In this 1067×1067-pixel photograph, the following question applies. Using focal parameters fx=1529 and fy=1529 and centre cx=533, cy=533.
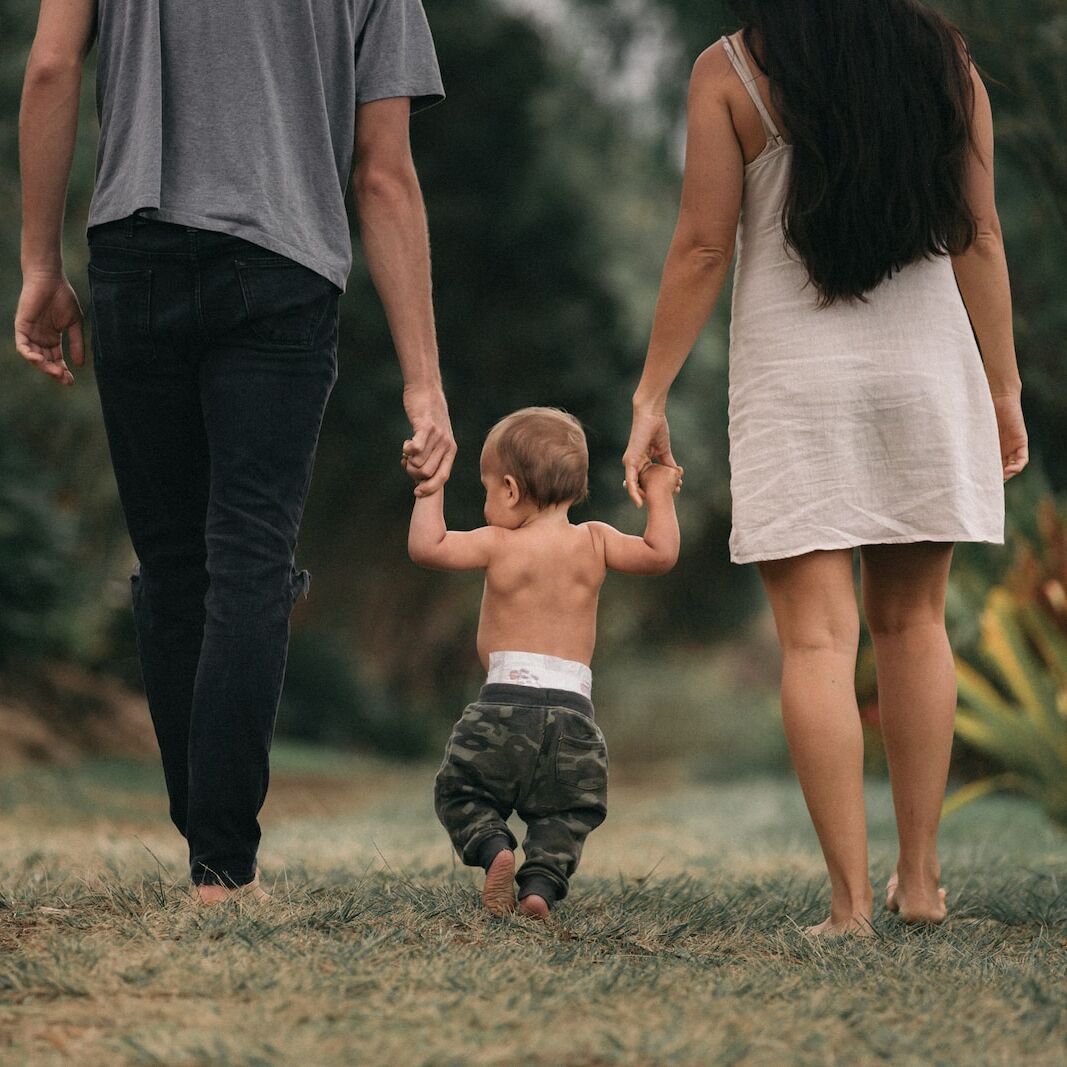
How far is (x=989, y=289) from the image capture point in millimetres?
3291

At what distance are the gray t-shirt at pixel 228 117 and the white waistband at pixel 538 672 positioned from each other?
847 mm

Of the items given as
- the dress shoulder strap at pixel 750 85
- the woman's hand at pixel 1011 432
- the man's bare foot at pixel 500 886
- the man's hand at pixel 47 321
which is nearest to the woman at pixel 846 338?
the dress shoulder strap at pixel 750 85

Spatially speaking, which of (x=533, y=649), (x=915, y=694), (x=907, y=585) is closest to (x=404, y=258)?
(x=533, y=649)

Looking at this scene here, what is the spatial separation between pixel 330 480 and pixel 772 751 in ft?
13.9

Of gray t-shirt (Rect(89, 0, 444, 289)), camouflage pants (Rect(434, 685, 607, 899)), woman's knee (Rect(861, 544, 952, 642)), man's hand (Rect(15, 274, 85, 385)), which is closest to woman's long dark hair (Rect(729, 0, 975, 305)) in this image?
woman's knee (Rect(861, 544, 952, 642))

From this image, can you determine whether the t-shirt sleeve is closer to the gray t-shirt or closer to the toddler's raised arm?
the gray t-shirt

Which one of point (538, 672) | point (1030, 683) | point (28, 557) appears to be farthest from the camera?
point (28, 557)

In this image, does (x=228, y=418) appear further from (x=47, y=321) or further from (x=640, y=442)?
(x=640, y=442)

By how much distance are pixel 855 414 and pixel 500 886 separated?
3.82 ft

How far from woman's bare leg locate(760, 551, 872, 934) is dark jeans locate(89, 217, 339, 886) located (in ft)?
3.32

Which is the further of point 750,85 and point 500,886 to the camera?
point 750,85

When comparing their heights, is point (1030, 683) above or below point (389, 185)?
below

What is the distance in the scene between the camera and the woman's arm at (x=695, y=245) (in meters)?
3.08

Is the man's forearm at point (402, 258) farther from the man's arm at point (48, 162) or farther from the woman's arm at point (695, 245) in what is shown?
the man's arm at point (48, 162)
